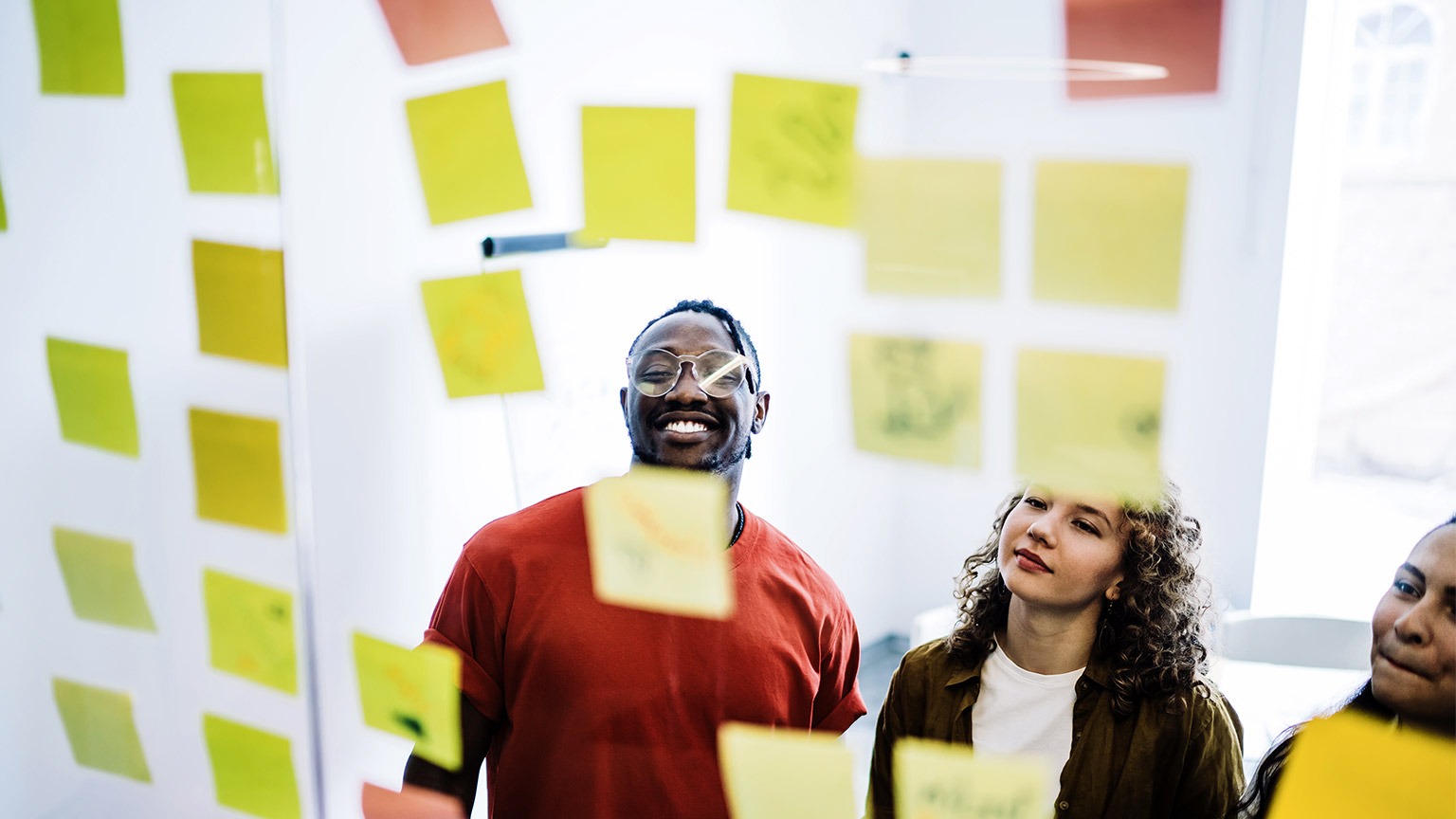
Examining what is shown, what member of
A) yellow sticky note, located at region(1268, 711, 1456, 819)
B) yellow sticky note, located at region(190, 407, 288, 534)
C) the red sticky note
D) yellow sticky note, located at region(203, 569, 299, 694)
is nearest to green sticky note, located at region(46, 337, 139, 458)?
yellow sticky note, located at region(190, 407, 288, 534)

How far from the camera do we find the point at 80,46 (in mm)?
1055

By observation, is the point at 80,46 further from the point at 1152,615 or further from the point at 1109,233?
the point at 1152,615

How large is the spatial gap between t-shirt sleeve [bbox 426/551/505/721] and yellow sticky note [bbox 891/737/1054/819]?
17.2 inches

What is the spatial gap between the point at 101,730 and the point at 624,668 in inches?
29.8

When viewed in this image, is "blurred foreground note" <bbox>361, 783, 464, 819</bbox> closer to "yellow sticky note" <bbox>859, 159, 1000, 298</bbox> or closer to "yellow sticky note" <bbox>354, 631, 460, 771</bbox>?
"yellow sticky note" <bbox>354, 631, 460, 771</bbox>

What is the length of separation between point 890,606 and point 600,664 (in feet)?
1.06

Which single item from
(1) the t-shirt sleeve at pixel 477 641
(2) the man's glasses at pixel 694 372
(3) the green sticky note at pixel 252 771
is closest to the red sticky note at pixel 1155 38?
(2) the man's glasses at pixel 694 372

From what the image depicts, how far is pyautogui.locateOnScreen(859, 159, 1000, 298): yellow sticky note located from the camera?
2.24 feet

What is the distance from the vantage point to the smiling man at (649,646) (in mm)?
879

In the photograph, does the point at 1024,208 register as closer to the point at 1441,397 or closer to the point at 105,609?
the point at 1441,397

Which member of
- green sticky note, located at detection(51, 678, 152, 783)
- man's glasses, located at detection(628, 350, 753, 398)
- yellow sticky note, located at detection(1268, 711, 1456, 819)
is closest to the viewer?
yellow sticky note, located at detection(1268, 711, 1456, 819)

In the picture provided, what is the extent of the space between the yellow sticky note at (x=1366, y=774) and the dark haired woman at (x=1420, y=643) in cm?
1

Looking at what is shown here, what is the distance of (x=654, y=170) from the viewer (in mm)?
828

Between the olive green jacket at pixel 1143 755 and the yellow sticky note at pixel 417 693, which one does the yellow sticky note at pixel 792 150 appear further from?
the yellow sticky note at pixel 417 693
